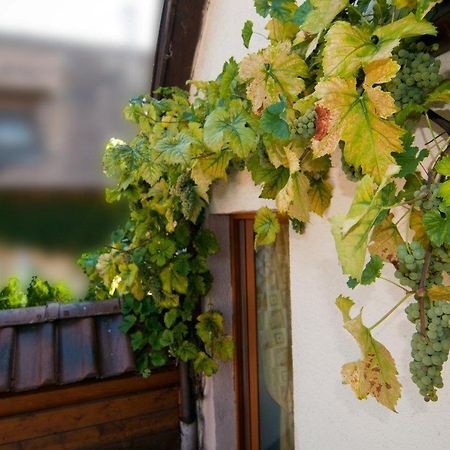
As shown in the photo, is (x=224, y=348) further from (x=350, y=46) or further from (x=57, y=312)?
(x=350, y=46)

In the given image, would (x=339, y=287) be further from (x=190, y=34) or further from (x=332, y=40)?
(x=190, y=34)

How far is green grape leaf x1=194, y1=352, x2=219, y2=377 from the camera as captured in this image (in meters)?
2.03

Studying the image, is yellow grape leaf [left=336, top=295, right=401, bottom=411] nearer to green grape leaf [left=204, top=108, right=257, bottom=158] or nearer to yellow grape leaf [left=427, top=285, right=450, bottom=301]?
yellow grape leaf [left=427, top=285, right=450, bottom=301]

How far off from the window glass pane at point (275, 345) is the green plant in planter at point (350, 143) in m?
0.41

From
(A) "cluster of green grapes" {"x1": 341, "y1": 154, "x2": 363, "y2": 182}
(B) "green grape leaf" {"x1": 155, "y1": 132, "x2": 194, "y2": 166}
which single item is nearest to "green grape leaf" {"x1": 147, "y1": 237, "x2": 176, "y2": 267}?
(B) "green grape leaf" {"x1": 155, "y1": 132, "x2": 194, "y2": 166}

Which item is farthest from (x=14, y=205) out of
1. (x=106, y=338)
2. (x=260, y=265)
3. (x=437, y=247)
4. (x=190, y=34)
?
(x=437, y=247)

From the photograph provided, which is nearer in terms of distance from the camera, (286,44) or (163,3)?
(286,44)

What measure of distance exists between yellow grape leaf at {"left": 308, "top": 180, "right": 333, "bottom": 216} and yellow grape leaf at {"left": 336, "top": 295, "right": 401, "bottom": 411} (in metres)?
0.47

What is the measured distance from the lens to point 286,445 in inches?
69.2

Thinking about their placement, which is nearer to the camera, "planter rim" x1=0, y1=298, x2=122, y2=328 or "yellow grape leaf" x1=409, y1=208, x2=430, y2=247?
"yellow grape leaf" x1=409, y1=208, x2=430, y2=247

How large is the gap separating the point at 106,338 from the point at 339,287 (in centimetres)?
143

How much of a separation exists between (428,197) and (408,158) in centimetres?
8

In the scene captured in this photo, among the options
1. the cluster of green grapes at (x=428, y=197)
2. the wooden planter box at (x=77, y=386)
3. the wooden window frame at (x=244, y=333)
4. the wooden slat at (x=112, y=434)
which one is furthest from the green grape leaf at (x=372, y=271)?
the wooden slat at (x=112, y=434)

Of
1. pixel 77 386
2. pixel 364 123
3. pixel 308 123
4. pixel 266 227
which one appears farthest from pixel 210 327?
pixel 364 123
